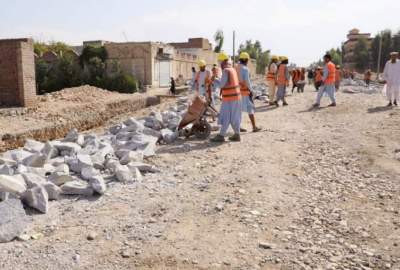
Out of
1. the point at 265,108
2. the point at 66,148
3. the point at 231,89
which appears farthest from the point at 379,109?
the point at 66,148

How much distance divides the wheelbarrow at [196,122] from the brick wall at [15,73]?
6391 mm

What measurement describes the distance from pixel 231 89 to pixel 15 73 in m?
7.53

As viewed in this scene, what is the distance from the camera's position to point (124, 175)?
14.9ft

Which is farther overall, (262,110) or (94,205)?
(262,110)

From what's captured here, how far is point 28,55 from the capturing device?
37.7 ft

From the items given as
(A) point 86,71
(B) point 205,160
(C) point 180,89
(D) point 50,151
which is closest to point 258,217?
(B) point 205,160

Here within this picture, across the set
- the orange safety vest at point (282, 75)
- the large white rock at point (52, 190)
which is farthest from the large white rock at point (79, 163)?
the orange safety vest at point (282, 75)

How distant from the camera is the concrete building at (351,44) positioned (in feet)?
226

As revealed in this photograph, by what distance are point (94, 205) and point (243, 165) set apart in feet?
6.58

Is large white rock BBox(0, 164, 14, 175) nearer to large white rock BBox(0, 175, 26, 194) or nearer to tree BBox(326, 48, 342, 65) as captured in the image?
large white rock BBox(0, 175, 26, 194)

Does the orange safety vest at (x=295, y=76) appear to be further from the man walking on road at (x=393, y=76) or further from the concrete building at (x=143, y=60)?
the concrete building at (x=143, y=60)

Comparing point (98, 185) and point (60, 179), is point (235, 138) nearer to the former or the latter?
point (98, 185)

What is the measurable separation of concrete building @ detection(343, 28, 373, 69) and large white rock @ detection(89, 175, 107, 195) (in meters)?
66.8

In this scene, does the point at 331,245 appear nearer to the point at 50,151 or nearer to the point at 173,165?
the point at 173,165
